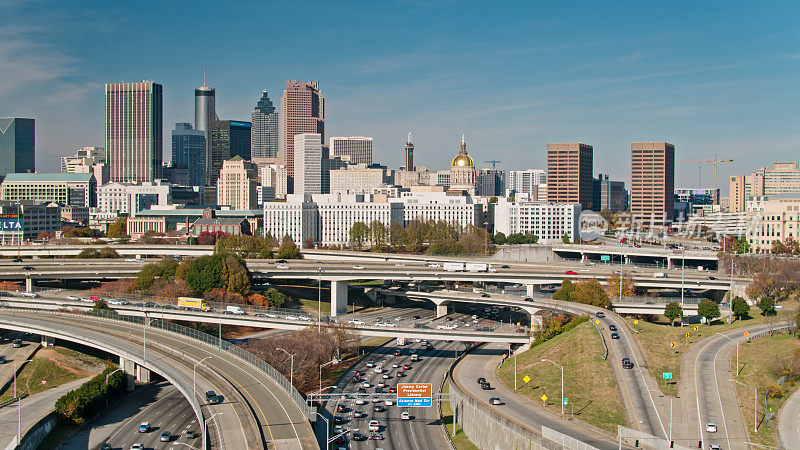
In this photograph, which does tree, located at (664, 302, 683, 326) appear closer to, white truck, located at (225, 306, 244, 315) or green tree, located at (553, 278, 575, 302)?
green tree, located at (553, 278, 575, 302)

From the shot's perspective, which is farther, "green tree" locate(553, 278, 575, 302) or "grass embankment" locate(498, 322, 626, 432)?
"green tree" locate(553, 278, 575, 302)

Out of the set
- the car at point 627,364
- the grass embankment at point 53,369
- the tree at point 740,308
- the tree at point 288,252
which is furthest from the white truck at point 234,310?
the tree at point 740,308

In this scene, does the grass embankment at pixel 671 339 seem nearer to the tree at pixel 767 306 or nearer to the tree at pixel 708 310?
the tree at pixel 767 306

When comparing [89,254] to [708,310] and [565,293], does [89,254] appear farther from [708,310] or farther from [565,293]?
[708,310]

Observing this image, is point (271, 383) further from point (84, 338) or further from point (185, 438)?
point (84, 338)

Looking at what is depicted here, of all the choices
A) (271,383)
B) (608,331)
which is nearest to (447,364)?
(608,331)

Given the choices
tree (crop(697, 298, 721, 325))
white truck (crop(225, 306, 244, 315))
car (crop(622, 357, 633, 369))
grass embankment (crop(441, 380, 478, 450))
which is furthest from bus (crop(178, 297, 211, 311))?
tree (crop(697, 298, 721, 325))
